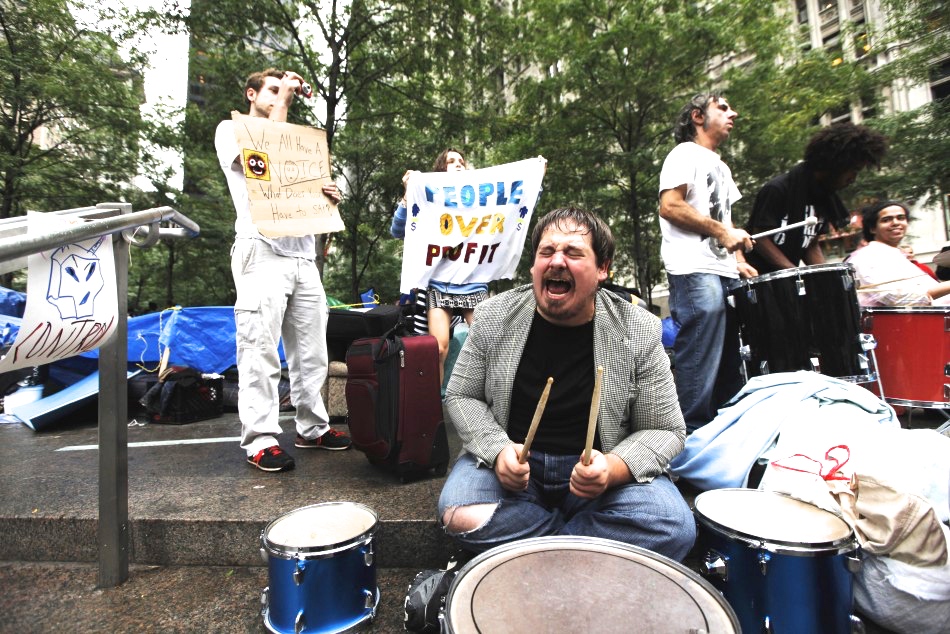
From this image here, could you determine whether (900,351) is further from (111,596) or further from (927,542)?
(111,596)

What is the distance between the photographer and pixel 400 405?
2.44 m

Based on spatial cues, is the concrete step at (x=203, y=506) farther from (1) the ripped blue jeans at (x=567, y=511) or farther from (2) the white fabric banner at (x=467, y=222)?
(2) the white fabric banner at (x=467, y=222)

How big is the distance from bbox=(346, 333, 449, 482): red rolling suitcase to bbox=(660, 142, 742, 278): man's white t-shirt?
168cm

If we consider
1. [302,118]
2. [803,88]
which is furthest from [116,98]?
[803,88]

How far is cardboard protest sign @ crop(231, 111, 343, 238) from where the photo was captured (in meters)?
2.90

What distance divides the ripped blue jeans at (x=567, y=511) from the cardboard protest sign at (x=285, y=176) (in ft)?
6.21

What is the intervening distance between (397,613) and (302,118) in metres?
9.05

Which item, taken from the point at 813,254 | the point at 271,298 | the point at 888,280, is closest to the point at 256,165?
the point at 271,298

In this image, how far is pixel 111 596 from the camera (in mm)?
1912

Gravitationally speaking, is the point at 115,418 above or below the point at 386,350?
below

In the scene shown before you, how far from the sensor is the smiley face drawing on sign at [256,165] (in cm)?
290

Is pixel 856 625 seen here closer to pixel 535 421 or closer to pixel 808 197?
pixel 535 421

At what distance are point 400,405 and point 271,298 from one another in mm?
1074

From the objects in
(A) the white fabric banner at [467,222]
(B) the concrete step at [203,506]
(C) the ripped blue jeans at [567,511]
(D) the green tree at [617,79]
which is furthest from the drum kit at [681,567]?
(D) the green tree at [617,79]
